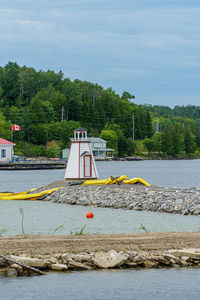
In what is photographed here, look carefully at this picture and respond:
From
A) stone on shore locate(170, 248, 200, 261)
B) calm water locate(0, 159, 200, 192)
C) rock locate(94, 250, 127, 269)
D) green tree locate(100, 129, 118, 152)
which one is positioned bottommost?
calm water locate(0, 159, 200, 192)

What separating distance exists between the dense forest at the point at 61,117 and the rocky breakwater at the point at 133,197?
7976 centimetres

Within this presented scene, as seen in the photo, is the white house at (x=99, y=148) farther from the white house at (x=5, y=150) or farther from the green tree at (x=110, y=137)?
the white house at (x=5, y=150)

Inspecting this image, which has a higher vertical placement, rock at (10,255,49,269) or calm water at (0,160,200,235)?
rock at (10,255,49,269)

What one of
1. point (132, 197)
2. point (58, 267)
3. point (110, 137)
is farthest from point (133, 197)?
point (110, 137)

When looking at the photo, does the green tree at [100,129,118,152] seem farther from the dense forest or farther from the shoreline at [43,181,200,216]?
the shoreline at [43,181,200,216]

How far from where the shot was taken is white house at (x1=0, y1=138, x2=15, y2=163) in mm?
90250

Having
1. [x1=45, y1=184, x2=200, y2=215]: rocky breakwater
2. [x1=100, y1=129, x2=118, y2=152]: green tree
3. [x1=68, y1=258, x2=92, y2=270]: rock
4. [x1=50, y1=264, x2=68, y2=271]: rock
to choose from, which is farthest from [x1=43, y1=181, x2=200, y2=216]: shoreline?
[x1=100, y1=129, x2=118, y2=152]: green tree

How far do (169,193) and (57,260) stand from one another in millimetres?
17293

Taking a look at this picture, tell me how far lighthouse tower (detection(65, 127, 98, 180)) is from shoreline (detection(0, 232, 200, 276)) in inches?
909

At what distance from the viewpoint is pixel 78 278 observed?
13953 millimetres

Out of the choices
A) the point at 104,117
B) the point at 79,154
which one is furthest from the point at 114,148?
the point at 79,154

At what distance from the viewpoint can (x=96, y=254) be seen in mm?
14562

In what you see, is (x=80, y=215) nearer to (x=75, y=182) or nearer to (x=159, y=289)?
(x=75, y=182)

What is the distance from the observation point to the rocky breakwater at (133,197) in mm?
28828
